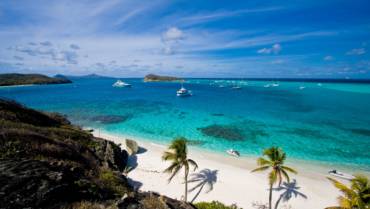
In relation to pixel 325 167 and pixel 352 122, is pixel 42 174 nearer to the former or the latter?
pixel 325 167

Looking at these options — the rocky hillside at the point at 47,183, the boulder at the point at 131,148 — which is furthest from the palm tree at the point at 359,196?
the boulder at the point at 131,148

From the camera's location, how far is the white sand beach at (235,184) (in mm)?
20850

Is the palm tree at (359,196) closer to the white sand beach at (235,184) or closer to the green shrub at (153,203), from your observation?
the white sand beach at (235,184)

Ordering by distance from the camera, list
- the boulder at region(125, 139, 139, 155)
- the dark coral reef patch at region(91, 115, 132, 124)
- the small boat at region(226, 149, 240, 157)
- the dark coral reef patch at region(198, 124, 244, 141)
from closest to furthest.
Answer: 1. the boulder at region(125, 139, 139, 155)
2. the small boat at region(226, 149, 240, 157)
3. the dark coral reef patch at region(198, 124, 244, 141)
4. the dark coral reef patch at region(91, 115, 132, 124)

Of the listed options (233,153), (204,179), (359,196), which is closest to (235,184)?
(204,179)

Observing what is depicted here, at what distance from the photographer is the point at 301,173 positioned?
88.0 ft

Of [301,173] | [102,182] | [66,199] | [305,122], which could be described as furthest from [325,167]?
[66,199]

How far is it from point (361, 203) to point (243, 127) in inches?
1414

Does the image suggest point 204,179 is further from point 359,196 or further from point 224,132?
point 224,132

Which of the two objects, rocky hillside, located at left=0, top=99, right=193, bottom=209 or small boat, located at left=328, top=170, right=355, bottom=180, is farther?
small boat, located at left=328, top=170, right=355, bottom=180

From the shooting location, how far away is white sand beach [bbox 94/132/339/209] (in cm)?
2085

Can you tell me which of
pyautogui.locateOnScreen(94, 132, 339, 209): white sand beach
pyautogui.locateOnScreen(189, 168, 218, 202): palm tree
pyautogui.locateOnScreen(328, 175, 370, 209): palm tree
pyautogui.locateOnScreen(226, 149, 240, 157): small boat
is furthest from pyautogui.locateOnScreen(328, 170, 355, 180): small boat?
pyautogui.locateOnScreen(189, 168, 218, 202): palm tree

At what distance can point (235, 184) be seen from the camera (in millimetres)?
23312

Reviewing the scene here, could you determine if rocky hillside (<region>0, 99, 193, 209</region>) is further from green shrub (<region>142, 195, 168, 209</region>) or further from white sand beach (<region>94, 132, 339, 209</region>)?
white sand beach (<region>94, 132, 339, 209</region>)
